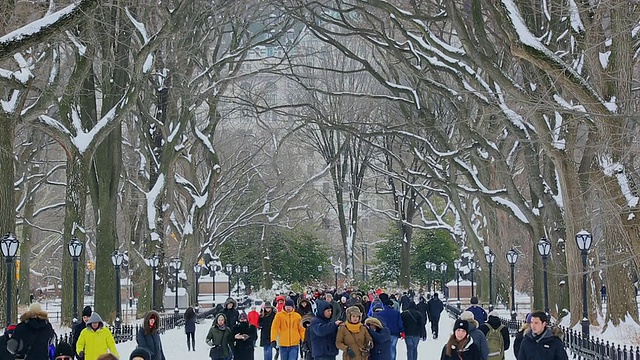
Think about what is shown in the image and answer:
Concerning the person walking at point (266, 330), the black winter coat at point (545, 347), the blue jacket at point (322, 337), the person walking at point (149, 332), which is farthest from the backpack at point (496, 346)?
the person walking at point (266, 330)

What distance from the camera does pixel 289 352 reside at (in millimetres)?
18328

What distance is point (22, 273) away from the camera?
1858 inches

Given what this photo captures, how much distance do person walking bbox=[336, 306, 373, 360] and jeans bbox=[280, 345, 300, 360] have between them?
4.36 metres

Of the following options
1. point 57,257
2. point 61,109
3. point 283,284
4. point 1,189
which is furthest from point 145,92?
point 57,257

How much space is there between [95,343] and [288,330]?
512 centimetres

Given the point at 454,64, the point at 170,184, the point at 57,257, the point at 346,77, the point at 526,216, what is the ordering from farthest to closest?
1. the point at 57,257
2. the point at 346,77
3. the point at 170,184
4. the point at 526,216
5. the point at 454,64

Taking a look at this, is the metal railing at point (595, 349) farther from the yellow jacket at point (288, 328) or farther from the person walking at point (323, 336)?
the yellow jacket at point (288, 328)

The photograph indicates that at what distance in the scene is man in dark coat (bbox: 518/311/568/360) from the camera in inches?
425

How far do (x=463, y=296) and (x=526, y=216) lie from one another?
3820 centimetres

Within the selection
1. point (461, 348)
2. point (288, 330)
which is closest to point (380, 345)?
point (461, 348)

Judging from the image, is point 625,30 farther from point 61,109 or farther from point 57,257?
point 57,257

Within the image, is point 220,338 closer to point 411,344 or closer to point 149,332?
point 149,332

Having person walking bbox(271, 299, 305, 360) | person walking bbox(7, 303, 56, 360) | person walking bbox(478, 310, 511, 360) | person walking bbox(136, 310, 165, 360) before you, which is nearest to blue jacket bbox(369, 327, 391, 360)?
person walking bbox(478, 310, 511, 360)

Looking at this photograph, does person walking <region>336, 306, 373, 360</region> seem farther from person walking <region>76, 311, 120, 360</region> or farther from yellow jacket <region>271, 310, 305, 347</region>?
yellow jacket <region>271, 310, 305, 347</region>
